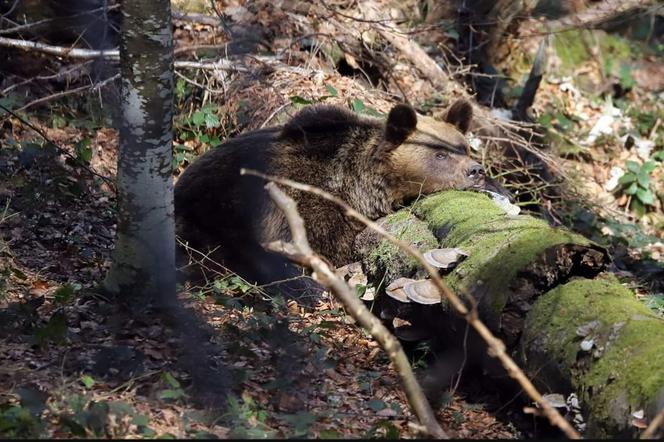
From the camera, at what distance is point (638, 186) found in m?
11.1

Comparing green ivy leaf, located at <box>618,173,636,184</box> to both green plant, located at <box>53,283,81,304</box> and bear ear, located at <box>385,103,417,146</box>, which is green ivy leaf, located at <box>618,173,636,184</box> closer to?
bear ear, located at <box>385,103,417,146</box>

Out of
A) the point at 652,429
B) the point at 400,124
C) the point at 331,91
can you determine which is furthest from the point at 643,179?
the point at 652,429

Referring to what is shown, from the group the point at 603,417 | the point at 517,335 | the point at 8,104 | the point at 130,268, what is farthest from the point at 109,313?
the point at 8,104

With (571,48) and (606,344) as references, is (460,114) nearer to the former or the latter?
(606,344)

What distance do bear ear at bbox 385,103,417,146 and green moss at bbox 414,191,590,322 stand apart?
161cm

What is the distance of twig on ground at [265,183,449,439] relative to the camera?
3.91 m

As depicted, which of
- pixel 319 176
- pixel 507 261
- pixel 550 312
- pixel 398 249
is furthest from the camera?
pixel 319 176

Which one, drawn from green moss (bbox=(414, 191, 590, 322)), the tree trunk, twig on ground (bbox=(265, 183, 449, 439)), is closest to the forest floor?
the tree trunk

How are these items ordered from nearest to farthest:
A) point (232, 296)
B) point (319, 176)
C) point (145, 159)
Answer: point (145, 159)
point (232, 296)
point (319, 176)

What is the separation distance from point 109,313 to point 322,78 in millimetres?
5057

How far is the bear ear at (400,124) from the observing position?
800 centimetres

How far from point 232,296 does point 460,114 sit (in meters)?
3.26

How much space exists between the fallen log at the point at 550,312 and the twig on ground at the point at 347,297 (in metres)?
0.50

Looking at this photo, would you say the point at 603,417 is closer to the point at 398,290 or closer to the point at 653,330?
the point at 653,330
